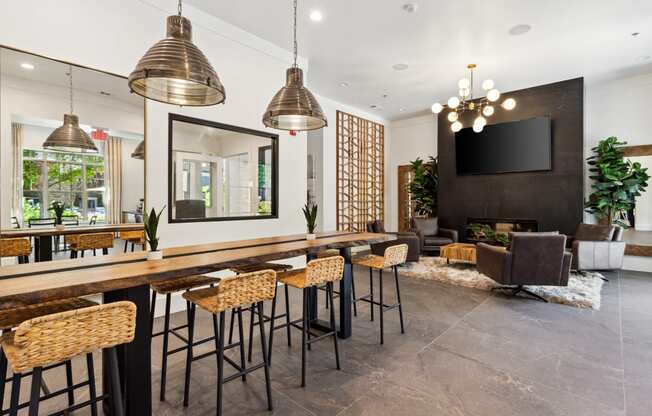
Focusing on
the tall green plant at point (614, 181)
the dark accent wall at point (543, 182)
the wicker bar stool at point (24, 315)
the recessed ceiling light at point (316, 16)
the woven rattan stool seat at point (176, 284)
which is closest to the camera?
the wicker bar stool at point (24, 315)

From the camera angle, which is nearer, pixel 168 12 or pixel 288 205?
pixel 168 12

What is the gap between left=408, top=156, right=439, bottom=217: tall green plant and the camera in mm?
8250

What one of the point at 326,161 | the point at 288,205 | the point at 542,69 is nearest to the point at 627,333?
the point at 288,205

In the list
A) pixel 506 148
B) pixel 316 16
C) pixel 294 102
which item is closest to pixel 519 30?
pixel 316 16

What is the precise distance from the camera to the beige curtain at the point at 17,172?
113 inches

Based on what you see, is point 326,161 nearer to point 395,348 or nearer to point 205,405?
point 395,348

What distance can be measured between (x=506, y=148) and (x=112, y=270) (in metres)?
7.36

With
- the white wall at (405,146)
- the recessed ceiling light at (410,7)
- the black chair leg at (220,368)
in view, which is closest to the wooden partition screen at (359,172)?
the white wall at (405,146)

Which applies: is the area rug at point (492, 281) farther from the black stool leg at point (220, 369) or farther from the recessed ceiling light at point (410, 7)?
the black stool leg at point (220, 369)

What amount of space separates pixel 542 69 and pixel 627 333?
182 inches

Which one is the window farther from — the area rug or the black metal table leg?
the area rug

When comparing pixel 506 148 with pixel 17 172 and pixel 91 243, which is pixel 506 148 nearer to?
pixel 91 243

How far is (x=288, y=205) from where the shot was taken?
16.8 feet

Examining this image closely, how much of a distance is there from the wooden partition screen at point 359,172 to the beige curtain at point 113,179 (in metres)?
4.76
